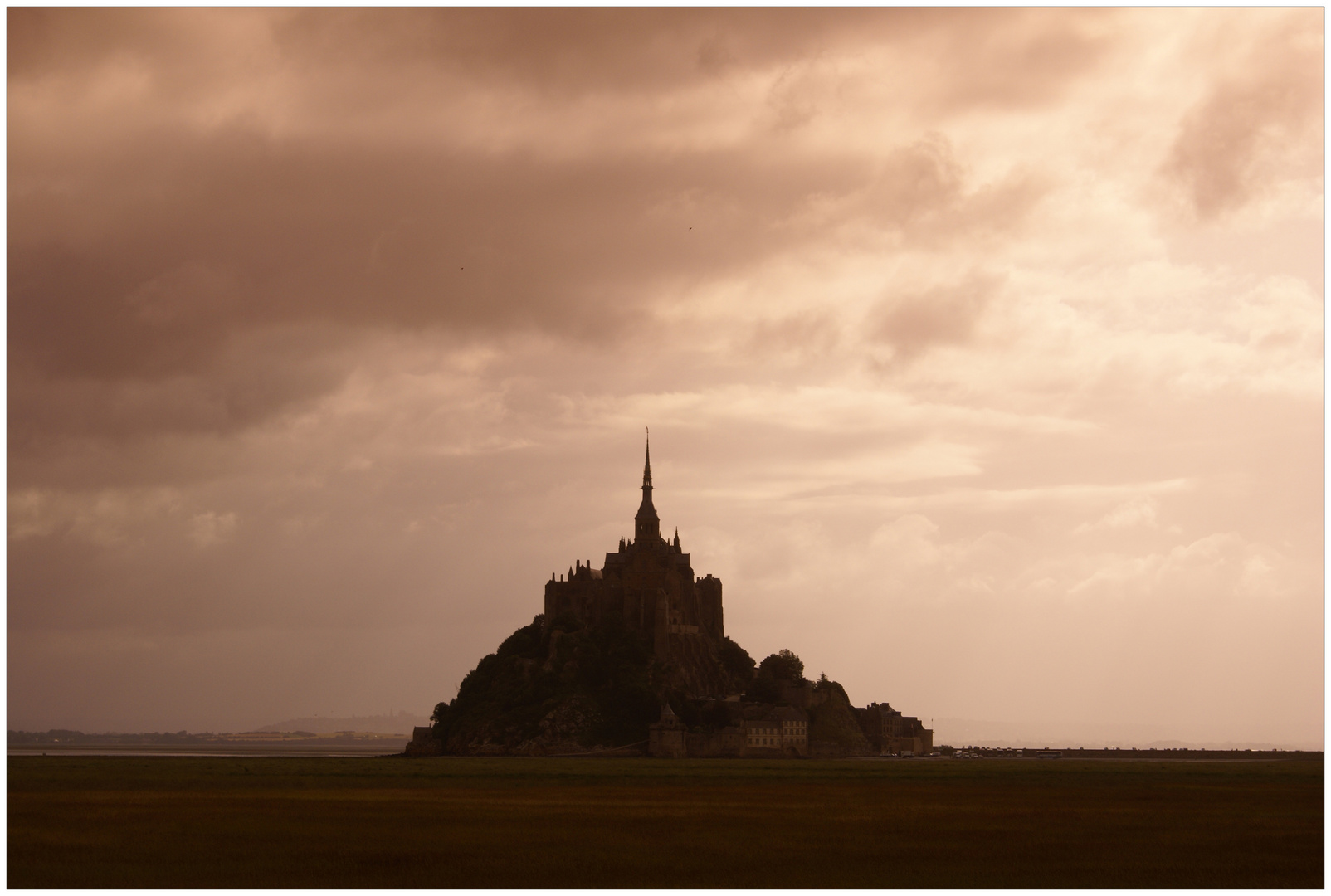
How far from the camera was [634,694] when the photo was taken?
17650cm

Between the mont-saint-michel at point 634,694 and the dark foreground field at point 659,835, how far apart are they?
90.9 m

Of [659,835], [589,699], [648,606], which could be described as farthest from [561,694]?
[659,835]

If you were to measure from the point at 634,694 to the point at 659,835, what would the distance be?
431ft

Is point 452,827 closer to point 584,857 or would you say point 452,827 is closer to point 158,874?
point 584,857

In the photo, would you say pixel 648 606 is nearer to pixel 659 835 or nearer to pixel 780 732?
pixel 780 732

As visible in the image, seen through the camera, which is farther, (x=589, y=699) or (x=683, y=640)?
(x=683, y=640)

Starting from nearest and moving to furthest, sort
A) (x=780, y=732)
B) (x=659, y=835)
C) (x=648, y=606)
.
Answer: (x=659, y=835) < (x=780, y=732) < (x=648, y=606)

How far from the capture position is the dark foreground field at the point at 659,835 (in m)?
37.2

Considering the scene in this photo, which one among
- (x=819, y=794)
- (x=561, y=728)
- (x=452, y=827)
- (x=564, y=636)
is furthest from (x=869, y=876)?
(x=564, y=636)

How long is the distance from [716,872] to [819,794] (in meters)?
33.1

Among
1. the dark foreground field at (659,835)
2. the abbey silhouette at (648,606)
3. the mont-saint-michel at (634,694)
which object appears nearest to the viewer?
the dark foreground field at (659,835)

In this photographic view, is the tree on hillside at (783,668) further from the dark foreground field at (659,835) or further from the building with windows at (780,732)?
the dark foreground field at (659,835)

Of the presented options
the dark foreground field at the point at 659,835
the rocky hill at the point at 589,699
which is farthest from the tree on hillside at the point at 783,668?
the dark foreground field at the point at 659,835

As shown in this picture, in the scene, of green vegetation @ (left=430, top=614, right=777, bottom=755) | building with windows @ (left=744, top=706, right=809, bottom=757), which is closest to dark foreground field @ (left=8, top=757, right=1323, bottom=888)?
green vegetation @ (left=430, top=614, right=777, bottom=755)
